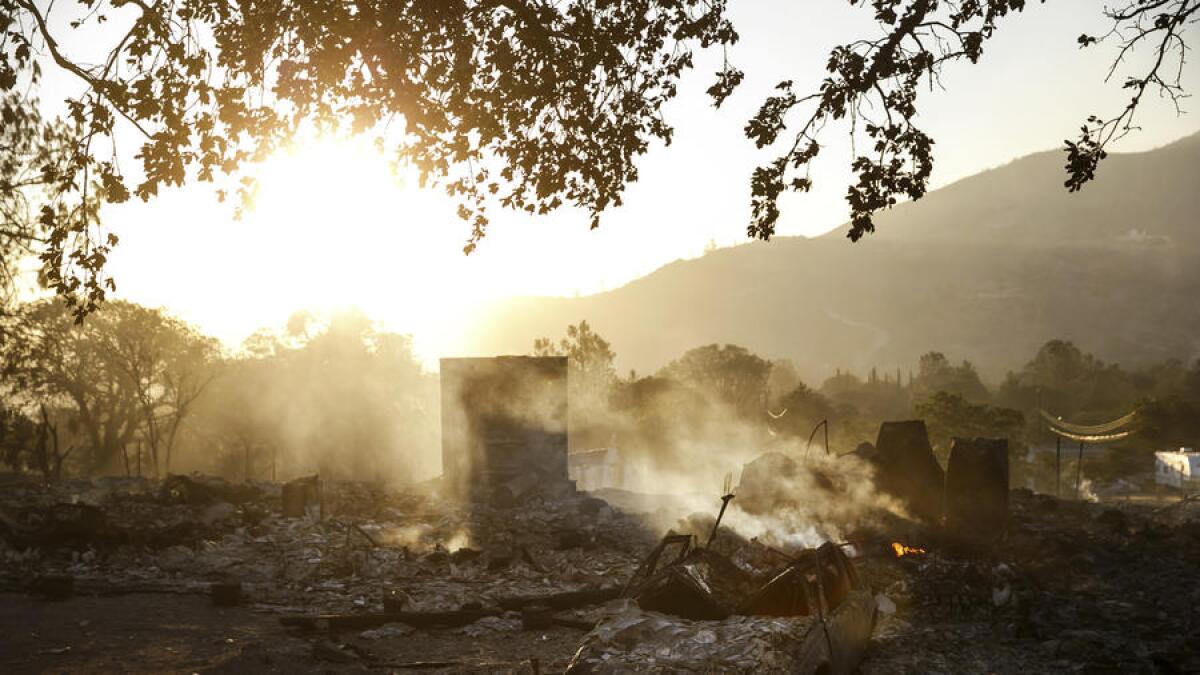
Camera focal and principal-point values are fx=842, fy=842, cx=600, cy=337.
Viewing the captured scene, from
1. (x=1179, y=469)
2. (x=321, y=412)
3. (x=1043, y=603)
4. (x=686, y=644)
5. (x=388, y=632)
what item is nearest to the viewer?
(x=686, y=644)

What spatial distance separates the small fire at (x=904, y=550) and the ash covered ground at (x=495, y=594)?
11 cm

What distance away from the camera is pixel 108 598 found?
12.9 metres

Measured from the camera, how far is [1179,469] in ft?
145

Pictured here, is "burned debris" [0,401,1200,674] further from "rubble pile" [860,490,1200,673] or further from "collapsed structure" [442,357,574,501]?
"collapsed structure" [442,357,574,501]

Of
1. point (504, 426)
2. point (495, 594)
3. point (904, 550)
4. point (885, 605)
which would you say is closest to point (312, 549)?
point (495, 594)

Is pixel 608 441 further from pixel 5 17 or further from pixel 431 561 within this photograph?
pixel 5 17

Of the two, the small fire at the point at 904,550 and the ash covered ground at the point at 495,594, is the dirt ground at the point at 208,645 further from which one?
the small fire at the point at 904,550

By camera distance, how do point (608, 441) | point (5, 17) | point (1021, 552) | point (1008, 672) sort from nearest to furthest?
point (5, 17) → point (1008, 672) → point (1021, 552) → point (608, 441)

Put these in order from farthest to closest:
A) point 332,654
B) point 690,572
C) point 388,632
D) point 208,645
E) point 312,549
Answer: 1. point 312,549
2. point 388,632
3. point 208,645
4. point 332,654
5. point 690,572

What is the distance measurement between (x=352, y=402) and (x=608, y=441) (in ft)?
55.5

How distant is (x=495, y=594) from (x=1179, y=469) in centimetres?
4450

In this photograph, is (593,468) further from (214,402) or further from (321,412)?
(214,402)

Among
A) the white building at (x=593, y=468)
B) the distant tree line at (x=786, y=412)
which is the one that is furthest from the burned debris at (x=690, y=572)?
the distant tree line at (x=786, y=412)

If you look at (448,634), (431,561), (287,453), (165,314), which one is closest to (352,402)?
(287,453)
